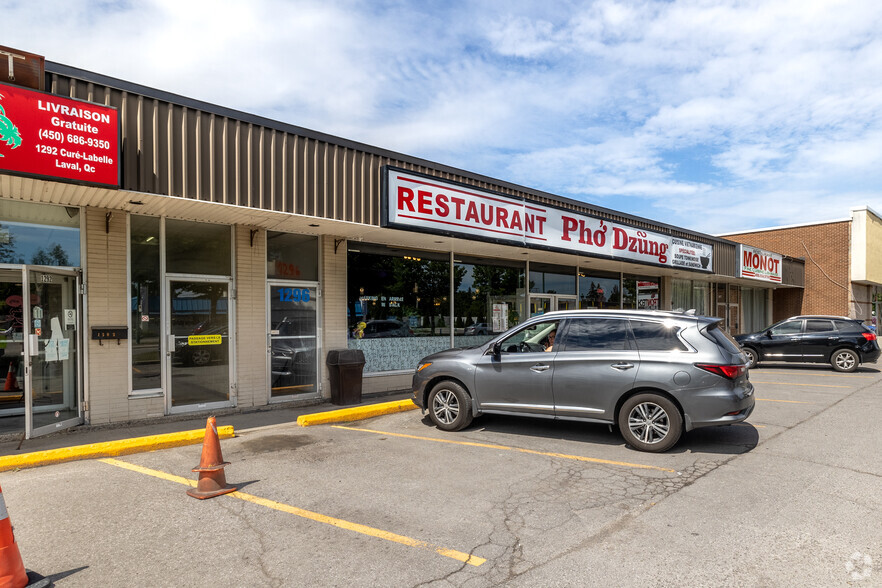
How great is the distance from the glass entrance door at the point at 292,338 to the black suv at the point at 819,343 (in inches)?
469

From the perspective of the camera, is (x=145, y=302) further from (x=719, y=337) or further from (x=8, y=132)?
(x=719, y=337)

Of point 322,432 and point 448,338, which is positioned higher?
point 448,338

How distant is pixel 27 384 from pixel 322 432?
12.2 ft

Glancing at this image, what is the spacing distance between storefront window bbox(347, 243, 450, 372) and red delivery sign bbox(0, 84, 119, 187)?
484cm

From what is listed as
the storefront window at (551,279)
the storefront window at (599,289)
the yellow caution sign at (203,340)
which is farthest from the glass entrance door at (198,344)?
the storefront window at (599,289)

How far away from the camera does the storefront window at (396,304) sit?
35.4ft

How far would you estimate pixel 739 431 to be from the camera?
7648 millimetres

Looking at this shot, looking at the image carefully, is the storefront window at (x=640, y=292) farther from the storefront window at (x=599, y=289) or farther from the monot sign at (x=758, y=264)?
the monot sign at (x=758, y=264)

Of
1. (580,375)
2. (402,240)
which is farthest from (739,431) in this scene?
(402,240)

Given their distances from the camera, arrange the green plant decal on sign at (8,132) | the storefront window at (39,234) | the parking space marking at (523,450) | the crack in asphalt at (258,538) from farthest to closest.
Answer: the storefront window at (39,234)
the parking space marking at (523,450)
the green plant decal on sign at (8,132)
the crack in asphalt at (258,538)

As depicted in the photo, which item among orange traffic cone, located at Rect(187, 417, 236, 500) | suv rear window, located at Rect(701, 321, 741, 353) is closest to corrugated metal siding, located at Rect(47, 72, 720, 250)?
orange traffic cone, located at Rect(187, 417, 236, 500)

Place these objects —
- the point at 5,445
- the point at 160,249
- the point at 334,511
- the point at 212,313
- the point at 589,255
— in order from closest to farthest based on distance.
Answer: the point at 334,511 → the point at 5,445 → the point at 160,249 → the point at 212,313 → the point at 589,255

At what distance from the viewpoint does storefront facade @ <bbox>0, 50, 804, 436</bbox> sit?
709 centimetres

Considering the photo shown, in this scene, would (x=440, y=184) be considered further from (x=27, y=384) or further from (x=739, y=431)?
(x=27, y=384)
